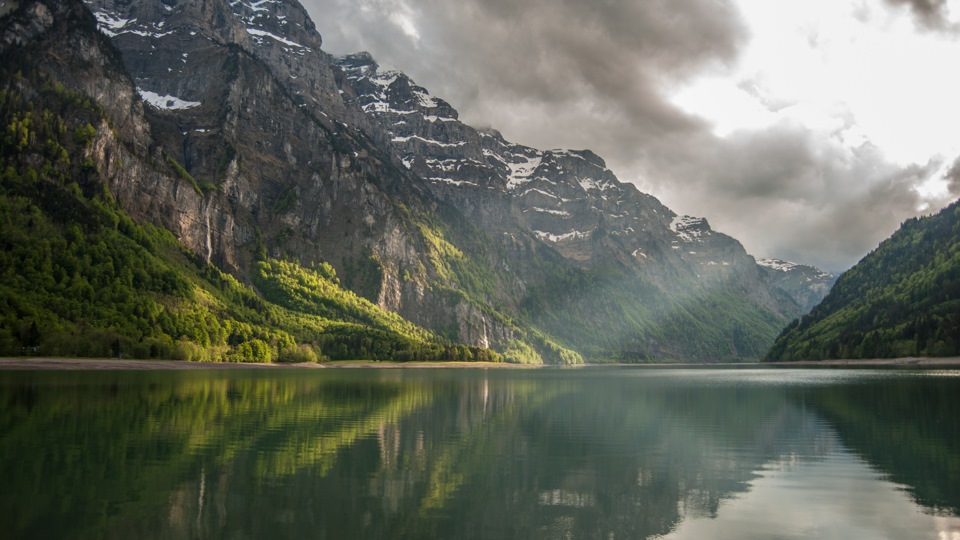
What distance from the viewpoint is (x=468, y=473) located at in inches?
1356

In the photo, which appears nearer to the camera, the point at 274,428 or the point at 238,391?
the point at 274,428

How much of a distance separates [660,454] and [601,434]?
373 inches

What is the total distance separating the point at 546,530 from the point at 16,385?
91.2 m

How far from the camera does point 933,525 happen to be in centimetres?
2422

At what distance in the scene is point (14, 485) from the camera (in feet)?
93.1

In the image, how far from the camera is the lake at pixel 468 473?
951 inches

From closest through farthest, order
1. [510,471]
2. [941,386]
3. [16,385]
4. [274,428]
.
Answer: [510,471] < [274,428] < [16,385] < [941,386]

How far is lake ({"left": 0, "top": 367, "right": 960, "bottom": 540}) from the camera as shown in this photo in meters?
24.2

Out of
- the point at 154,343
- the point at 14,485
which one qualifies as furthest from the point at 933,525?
the point at 154,343

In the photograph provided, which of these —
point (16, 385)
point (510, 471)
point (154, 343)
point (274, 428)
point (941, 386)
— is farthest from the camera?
point (154, 343)

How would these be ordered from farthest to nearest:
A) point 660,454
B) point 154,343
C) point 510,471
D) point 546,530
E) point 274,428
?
point 154,343
point 274,428
point 660,454
point 510,471
point 546,530

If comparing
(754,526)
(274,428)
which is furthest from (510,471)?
(274,428)

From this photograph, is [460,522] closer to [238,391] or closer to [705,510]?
[705,510]

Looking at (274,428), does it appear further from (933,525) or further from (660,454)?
(933,525)
